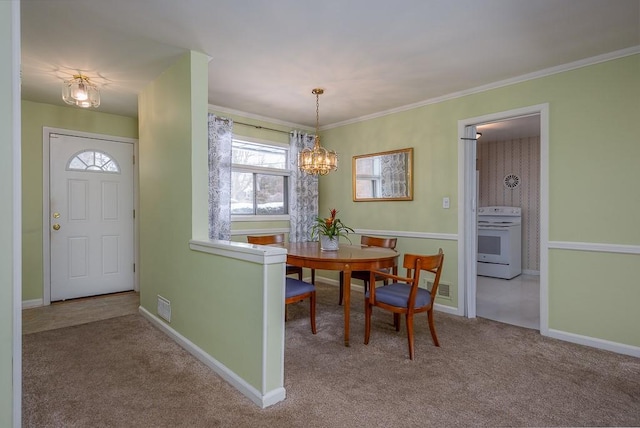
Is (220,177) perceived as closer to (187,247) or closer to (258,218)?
(258,218)

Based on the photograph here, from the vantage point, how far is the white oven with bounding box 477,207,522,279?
5348mm

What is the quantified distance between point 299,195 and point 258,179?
24.1 inches

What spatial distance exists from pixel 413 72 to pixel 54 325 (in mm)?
4143

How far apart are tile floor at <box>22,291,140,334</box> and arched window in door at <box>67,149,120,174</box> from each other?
1.61 metres

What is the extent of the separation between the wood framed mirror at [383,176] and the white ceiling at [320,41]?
889mm

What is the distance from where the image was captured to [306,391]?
210 cm

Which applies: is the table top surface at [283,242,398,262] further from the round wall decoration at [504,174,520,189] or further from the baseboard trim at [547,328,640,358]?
the round wall decoration at [504,174,520,189]

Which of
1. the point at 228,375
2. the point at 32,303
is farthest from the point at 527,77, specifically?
the point at 32,303

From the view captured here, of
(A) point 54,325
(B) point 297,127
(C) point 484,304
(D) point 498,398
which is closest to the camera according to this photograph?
(D) point 498,398

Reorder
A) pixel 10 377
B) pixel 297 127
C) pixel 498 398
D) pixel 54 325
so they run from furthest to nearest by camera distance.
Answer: pixel 297 127, pixel 54 325, pixel 498 398, pixel 10 377

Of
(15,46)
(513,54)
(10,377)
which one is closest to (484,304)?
(513,54)

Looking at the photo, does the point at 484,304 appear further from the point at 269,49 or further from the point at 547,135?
the point at 269,49

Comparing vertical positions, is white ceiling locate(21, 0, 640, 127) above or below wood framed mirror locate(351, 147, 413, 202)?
above

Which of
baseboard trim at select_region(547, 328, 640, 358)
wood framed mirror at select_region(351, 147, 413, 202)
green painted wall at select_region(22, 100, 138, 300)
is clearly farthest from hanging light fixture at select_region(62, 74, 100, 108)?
baseboard trim at select_region(547, 328, 640, 358)
